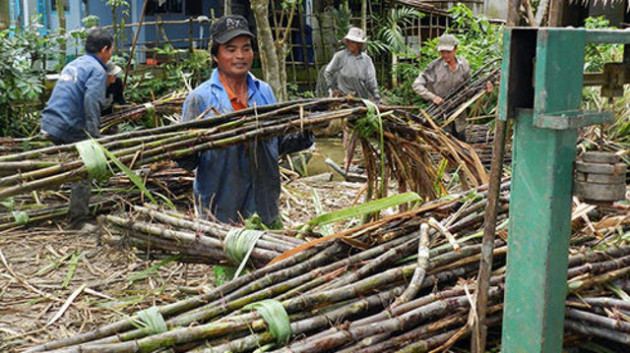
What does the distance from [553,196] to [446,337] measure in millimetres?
609

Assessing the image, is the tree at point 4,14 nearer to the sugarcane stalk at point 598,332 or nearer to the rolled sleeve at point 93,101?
the rolled sleeve at point 93,101

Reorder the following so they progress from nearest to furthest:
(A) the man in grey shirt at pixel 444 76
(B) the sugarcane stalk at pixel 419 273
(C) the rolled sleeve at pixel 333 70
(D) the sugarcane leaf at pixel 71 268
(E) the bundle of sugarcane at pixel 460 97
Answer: (B) the sugarcane stalk at pixel 419 273 → (D) the sugarcane leaf at pixel 71 268 → (E) the bundle of sugarcane at pixel 460 97 → (A) the man in grey shirt at pixel 444 76 → (C) the rolled sleeve at pixel 333 70

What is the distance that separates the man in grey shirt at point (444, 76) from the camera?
779 centimetres

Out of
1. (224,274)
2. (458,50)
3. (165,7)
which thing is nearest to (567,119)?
(224,274)

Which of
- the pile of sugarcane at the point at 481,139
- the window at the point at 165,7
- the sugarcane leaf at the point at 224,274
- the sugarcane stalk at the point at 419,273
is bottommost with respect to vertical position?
the pile of sugarcane at the point at 481,139

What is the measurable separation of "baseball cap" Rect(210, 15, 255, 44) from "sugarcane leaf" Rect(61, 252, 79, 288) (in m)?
Result: 1.78

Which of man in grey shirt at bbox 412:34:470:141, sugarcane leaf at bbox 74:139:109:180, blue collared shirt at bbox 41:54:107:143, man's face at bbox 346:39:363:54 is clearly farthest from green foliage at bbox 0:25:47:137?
sugarcane leaf at bbox 74:139:109:180

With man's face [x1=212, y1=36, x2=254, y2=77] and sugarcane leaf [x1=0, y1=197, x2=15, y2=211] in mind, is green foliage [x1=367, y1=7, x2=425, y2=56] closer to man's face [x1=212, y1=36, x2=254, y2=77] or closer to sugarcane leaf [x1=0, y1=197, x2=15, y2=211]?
sugarcane leaf [x1=0, y1=197, x2=15, y2=211]

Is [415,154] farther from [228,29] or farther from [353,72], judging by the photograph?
[353,72]

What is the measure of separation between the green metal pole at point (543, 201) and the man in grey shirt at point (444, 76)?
616 cm

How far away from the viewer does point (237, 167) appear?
3.29 meters

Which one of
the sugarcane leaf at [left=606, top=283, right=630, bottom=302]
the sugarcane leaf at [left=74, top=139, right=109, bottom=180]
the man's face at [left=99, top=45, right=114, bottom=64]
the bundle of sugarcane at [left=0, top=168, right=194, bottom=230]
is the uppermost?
the man's face at [left=99, top=45, right=114, bottom=64]

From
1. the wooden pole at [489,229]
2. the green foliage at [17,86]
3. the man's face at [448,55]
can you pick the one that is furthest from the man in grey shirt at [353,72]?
the wooden pole at [489,229]

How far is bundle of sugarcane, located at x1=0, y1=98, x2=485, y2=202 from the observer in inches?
88.9
